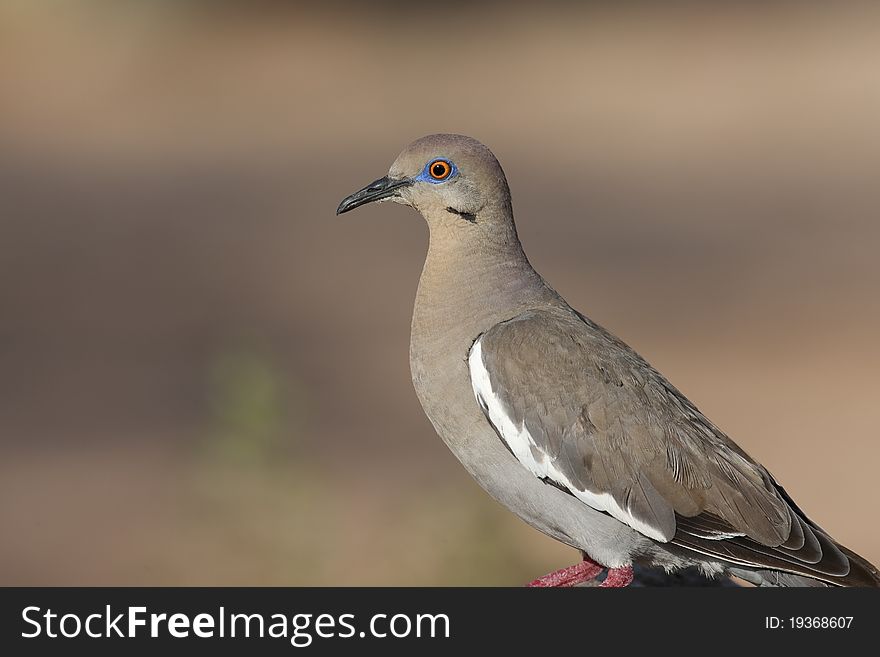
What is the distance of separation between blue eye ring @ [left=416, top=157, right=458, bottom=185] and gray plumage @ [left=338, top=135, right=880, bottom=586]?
335 millimetres

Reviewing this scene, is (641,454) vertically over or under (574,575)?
over

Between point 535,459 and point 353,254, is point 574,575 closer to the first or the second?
point 535,459

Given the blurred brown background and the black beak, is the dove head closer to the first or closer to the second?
the black beak

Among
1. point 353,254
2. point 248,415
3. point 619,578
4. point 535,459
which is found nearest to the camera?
point 535,459

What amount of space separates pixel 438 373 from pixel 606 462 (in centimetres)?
65

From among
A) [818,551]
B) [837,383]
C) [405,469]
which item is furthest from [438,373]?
[837,383]

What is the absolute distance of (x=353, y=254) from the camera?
55.8ft

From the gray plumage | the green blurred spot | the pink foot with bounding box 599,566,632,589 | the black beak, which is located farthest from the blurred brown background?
the black beak

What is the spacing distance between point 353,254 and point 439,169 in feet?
38.8

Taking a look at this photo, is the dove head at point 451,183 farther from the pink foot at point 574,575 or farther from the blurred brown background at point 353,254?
the blurred brown background at point 353,254

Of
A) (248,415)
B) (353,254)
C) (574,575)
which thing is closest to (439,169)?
(574,575)

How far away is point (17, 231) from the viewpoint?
17.6 meters

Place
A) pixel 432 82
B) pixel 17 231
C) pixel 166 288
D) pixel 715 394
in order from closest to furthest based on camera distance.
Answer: pixel 715 394, pixel 166 288, pixel 17 231, pixel 432 82

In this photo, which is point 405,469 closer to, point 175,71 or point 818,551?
point 818,551
